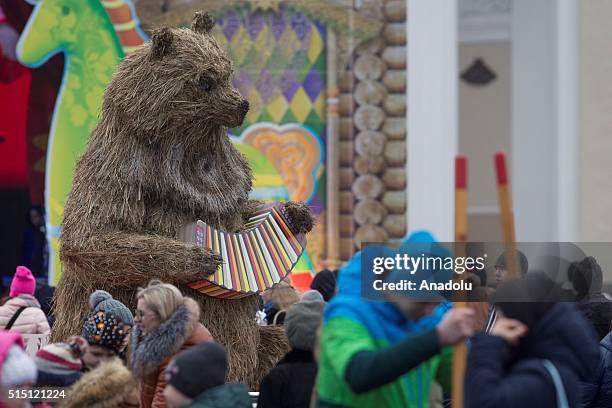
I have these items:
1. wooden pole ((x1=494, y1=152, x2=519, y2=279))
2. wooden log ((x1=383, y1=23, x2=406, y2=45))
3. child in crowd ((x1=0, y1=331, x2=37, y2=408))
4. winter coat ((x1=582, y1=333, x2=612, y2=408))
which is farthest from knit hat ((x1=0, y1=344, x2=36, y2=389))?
wooden log ((x1=383, y1=23, x2=406, y2=45))

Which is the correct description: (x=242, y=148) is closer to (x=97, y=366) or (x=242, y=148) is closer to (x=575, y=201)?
(x=575, y=201)

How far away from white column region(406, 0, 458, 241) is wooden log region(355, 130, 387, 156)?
0.27 meters

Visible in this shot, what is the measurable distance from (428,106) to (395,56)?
54cm

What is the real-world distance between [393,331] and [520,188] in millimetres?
8390

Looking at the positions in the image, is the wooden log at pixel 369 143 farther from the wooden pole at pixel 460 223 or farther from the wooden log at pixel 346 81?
the wooden pole at pixel 460 223

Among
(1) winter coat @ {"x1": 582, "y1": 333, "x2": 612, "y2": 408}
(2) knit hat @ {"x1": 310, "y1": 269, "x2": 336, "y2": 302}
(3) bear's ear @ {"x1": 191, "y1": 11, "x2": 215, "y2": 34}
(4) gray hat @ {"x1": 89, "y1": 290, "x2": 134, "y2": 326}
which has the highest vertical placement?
(3) bear's ear @ {"x1": 191, "y1": 11, "x2": 215, "y2": 34}

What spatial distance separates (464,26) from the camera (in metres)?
12.1

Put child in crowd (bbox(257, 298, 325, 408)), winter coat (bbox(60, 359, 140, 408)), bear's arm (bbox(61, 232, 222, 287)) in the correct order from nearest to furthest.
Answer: winter coat (bbox(60, 359, 140, 408)) → child in crowd (bbox(257, 298, 325, 408)) → bear's arm (bbox(61, 232, 222, 287))

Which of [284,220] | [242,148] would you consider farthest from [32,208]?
[284,220]

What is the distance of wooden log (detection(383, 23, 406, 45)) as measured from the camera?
31.9ft

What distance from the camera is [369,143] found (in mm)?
9727

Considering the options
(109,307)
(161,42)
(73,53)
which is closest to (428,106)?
(73,53)

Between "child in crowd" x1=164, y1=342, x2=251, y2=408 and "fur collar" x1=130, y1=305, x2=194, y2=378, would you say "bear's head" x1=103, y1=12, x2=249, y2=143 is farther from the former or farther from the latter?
"child in crowd" x1=164, y1=342, x2=251, y2=408

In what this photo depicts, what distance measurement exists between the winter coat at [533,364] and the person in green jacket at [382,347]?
10cm
